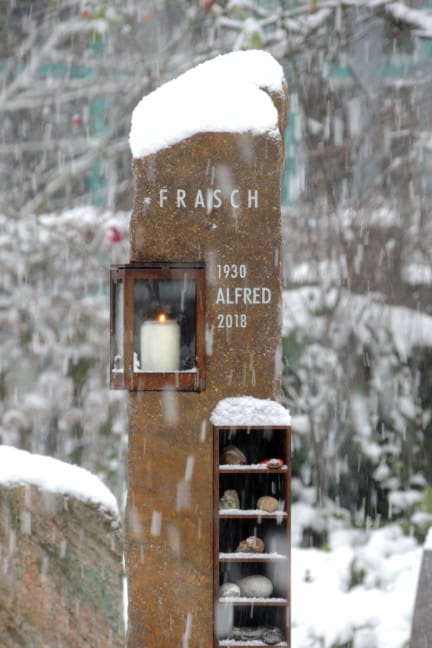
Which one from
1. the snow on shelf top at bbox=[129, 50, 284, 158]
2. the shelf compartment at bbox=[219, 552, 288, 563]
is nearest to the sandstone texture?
the shelf compartment at bbox=[219, 552, 288, 563]

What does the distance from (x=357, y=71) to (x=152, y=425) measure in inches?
196

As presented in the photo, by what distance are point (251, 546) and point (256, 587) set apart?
17cm

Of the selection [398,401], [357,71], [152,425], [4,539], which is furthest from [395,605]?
[357,71]

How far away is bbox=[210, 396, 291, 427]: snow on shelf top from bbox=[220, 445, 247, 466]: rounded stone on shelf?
→ 0.14 m

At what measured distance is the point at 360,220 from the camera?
6871 mm

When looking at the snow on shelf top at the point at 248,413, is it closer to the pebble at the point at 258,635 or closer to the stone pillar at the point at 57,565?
the stone pillar at the point at 57,565

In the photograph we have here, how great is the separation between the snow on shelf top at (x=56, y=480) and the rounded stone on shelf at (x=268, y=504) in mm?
588

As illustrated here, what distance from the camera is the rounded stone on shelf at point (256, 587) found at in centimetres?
382

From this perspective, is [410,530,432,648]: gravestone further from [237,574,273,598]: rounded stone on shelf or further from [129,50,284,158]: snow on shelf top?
[129,50,284,158]: snow on shelf top

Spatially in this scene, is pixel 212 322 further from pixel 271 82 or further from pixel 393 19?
pixel 393 19

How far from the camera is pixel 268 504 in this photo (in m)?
3.77

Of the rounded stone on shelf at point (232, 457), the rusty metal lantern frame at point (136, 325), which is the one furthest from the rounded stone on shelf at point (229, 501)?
the rusty metal lantern frame at point (136, 325)

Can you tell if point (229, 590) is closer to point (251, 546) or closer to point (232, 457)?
point (251, 546)

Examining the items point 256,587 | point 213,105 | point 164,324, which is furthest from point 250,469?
point 213,105
